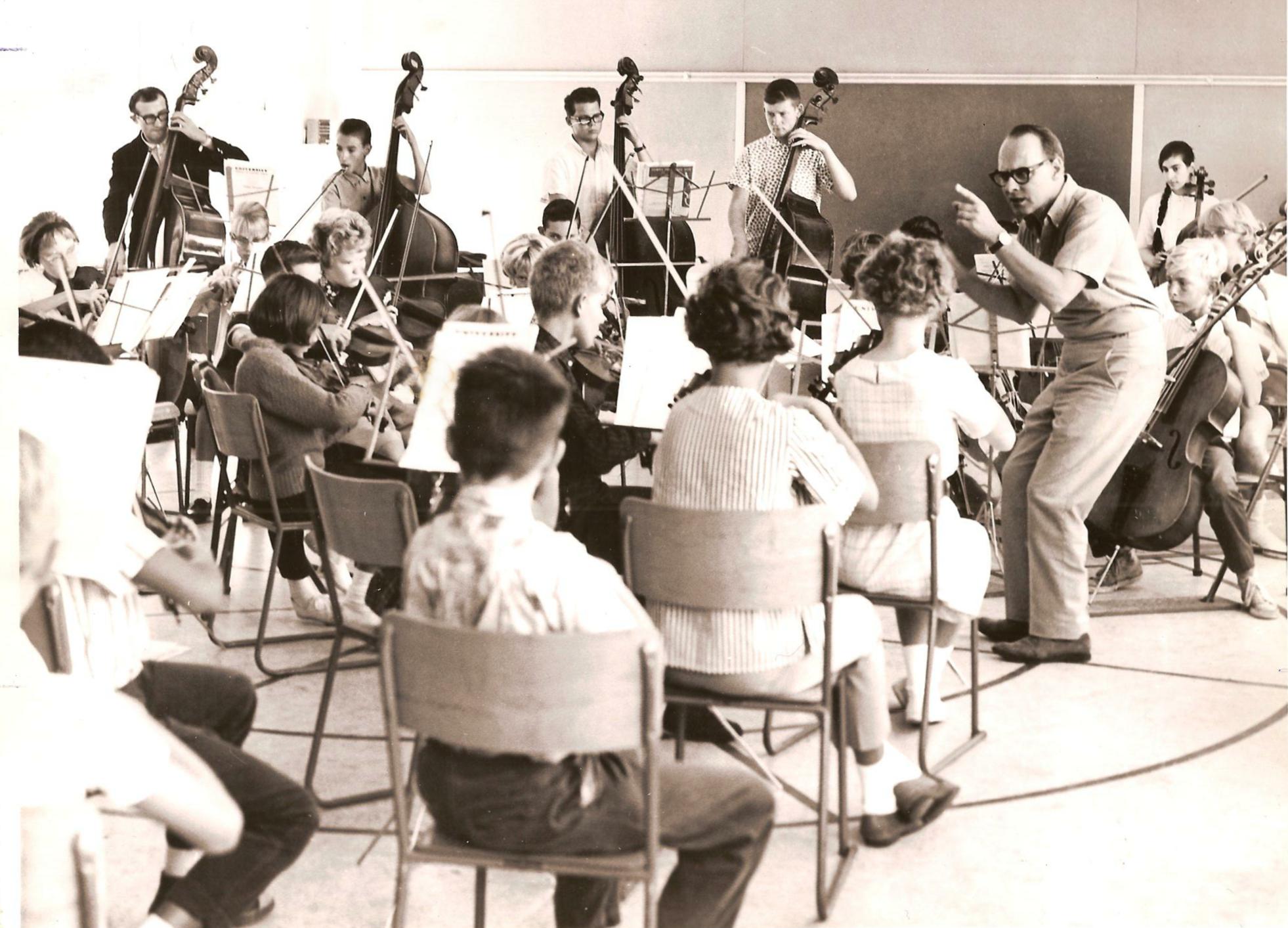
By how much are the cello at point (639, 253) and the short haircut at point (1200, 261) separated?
60.3 inches

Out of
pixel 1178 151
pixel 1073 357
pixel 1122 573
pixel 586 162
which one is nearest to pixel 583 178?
pixel 586 162

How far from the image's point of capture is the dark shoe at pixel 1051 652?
362cm

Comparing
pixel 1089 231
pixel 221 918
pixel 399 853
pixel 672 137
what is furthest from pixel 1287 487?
pixel 672 137

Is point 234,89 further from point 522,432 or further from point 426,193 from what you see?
point 522,432

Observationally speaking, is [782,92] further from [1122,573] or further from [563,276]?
[1122,573]

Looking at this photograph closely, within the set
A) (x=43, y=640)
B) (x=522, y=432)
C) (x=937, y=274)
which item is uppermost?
→ (x=937, y=274)

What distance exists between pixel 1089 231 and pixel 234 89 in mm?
2962

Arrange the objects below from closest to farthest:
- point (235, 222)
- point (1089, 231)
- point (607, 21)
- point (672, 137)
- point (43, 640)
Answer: point (43, 640)
point (1089, 231)
point (607, 21)
point (235, 222)
point (672, 137)

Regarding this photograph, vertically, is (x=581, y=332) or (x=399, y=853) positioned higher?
(x=581, y=332)

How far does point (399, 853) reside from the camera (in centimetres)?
177

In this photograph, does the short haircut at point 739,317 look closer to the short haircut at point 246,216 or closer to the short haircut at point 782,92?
the short haircut at point 782,92

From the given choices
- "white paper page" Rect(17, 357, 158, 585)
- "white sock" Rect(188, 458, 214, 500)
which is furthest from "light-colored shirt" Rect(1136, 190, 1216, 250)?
"white paper page" Rect(17, 357, 158, 585)

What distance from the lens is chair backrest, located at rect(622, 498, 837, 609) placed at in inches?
83.9

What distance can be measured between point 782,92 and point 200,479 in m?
2.74
